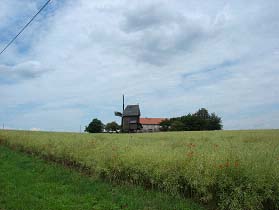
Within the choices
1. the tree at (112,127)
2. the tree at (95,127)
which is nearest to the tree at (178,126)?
the tree at (112,127)

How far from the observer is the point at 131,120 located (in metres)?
77.9

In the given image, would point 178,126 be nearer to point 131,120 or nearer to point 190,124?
point 190,124

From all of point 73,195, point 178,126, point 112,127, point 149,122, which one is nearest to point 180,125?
point 178,126

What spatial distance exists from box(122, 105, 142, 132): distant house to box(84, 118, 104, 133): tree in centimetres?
739

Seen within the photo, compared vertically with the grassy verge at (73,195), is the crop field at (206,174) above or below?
above

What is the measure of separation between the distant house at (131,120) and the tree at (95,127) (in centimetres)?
739

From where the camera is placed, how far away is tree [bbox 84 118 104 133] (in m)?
82.2

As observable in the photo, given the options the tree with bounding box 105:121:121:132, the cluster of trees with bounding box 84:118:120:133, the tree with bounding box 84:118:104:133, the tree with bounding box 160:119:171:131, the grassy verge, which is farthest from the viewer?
the tree with bounding box 160:119:171:131

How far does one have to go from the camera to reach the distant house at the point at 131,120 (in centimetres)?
7731

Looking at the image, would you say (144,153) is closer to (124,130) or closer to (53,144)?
(53,144)

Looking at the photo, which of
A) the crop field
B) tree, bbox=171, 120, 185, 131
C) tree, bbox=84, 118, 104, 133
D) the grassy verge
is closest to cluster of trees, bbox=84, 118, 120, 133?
tree, bbox=84, 118, 104, 133

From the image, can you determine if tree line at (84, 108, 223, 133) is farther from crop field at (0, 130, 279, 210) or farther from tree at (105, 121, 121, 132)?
crop field at (0, 130, 279, 210)

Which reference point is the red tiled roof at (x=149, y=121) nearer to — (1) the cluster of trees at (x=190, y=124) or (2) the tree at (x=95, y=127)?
(1) the cluster of trees at (x=190, y=124)

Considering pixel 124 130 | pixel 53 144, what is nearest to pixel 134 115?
pixel 124 130
